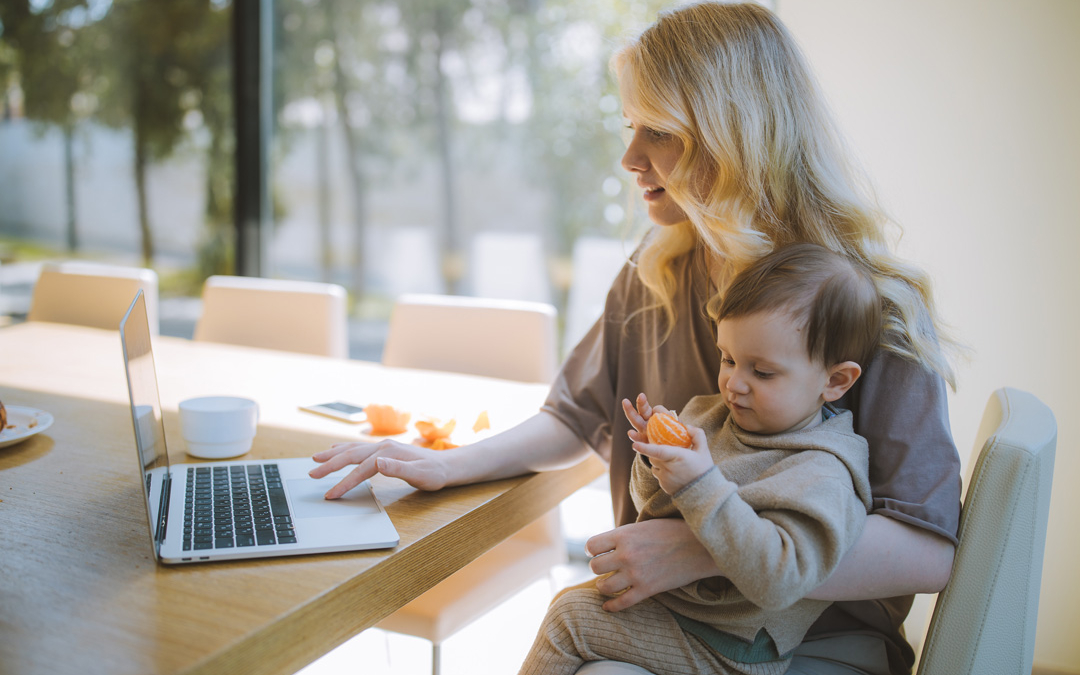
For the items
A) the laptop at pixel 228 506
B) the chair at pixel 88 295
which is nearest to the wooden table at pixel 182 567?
the laptop at pixel 228 506

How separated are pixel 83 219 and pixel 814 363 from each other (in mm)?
3991

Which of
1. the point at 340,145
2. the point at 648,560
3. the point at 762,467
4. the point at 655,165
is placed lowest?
the point at 648,560

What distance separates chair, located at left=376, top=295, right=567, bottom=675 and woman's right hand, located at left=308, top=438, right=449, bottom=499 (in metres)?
0.46

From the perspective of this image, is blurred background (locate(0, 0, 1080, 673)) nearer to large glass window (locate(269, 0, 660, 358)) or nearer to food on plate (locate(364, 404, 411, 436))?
large glass window (locate(269, 0, 660, 358))

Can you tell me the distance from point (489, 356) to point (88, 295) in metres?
1.56

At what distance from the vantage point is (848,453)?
40.6 inches

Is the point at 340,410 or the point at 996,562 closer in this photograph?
the point at 996,562

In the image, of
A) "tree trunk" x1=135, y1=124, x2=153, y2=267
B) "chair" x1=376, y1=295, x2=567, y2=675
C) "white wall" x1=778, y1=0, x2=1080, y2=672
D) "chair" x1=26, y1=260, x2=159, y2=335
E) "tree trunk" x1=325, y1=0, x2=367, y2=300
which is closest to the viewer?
"chair" x1=376, y1=295, x2=567, y2=675

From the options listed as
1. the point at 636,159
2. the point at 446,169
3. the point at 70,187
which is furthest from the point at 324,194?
the point at 636,159

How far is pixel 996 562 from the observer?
39.4 inches

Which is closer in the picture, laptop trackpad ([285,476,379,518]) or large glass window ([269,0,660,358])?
laptop trackpad ([285,476,379,518])

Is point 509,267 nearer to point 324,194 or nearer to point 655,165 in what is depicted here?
point 324,194

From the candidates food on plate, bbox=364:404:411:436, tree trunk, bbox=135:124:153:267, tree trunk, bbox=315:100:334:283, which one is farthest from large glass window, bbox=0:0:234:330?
food on plate, bbox=364:404:411:436

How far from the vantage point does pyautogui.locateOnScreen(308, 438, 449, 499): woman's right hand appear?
3.75 feet
